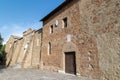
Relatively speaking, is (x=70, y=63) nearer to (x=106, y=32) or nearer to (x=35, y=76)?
(x=35, y=76)

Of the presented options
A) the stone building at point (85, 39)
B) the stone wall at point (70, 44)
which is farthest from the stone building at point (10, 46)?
the stone building at point (85, 39)

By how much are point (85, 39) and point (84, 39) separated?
12 centimetres

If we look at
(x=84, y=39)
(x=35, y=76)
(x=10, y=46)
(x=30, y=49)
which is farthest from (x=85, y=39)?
(x=10, y=46)

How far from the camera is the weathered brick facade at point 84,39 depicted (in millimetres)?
9570

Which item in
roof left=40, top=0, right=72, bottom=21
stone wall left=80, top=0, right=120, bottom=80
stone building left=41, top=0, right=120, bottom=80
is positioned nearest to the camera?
stone wall left=80, top=0, right=120, bottom=80

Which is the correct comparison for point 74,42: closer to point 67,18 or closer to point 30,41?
point 67,18

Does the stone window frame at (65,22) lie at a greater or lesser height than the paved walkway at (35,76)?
greater

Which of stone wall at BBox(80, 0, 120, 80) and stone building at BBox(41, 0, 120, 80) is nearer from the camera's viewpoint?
stone wall at BBox(80, 0, 120, 80)

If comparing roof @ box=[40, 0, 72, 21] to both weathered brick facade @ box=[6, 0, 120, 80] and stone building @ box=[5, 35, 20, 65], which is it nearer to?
weathered brick facade @ box=[6, 0, 120, 80]

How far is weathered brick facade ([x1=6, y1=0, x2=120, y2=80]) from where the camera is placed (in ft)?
31.4

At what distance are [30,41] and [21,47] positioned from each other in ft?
11.0

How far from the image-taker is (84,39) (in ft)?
39.0

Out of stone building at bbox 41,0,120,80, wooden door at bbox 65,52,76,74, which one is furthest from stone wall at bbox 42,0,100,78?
wooden door at bbox 65,52,76,74

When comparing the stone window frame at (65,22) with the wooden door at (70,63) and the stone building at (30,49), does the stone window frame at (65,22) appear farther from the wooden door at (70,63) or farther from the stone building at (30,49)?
the stone building at (30,49)
